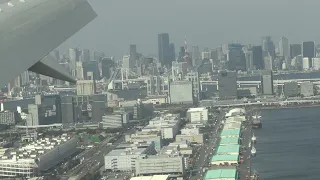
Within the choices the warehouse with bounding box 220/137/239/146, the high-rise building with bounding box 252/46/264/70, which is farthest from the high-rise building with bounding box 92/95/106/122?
the high-rise building with bounding box 252/46/264/70

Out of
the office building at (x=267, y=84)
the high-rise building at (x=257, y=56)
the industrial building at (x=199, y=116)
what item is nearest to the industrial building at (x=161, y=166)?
the industrial building at (x=199, y=116)

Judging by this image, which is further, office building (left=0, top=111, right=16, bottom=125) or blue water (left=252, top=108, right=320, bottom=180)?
office building (left=0, top=111, right=16, bottom=125)

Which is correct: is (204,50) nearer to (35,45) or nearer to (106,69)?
(106,69)

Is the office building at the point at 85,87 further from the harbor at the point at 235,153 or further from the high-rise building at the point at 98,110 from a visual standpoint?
the harbor at the point at 235,153

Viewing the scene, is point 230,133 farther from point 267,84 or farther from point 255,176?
point 267,84

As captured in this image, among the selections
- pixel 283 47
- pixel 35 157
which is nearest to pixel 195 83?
pixel 35 157

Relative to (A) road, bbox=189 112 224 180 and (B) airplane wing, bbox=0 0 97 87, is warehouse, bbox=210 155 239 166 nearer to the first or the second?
(A) road, bbox=189 112 224 180
